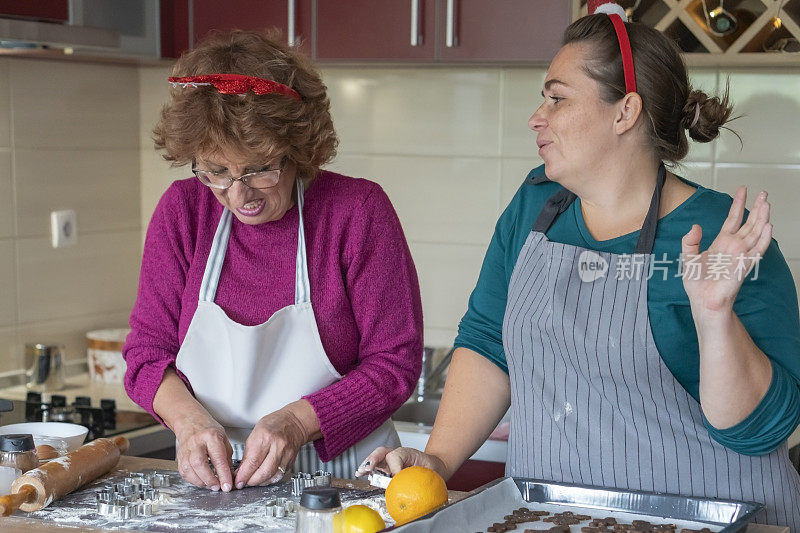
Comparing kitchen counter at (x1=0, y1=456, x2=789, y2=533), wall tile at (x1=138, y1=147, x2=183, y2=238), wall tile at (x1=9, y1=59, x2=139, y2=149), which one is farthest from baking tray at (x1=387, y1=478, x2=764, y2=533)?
wall tile at (x1=138, y1=147, x2=183, y2=238)

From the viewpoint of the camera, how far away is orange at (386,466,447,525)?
1.30 m

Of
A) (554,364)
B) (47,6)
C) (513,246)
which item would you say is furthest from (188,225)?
(47,6)

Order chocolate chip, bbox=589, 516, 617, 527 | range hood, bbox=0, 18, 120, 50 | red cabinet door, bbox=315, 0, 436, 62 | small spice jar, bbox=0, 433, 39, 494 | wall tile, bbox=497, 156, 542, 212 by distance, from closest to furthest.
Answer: chocolate chip, bbox=589, 516, 617, 527, small spice jar, bbox=0, 433, 39, 494, range hood, bbox=0, 18, 120, 50, red cabinet door, bbox=315, 0, 436, 62, wall tile, bbox=497, 156, 542, 212

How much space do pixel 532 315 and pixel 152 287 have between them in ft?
2.25

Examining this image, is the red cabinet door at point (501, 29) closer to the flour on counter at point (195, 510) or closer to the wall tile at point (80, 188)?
the wall tile at point (80, 188)

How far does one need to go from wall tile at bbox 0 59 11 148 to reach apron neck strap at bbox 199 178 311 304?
1.24 meters

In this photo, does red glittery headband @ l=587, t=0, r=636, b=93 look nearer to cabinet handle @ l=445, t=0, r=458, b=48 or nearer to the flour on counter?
the flour on counter

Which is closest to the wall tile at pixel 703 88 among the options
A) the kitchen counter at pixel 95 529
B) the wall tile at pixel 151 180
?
the kitchen counter at pixel 95 529

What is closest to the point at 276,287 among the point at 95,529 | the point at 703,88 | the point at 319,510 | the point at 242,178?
the point at 242,178

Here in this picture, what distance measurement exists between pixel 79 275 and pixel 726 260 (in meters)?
2.27

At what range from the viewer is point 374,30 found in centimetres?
270

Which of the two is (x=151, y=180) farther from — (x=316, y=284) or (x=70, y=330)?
(x=316, y=284)

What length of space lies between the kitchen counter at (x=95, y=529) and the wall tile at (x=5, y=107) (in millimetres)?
1392

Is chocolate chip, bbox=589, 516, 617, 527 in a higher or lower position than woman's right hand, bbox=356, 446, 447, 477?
lower
